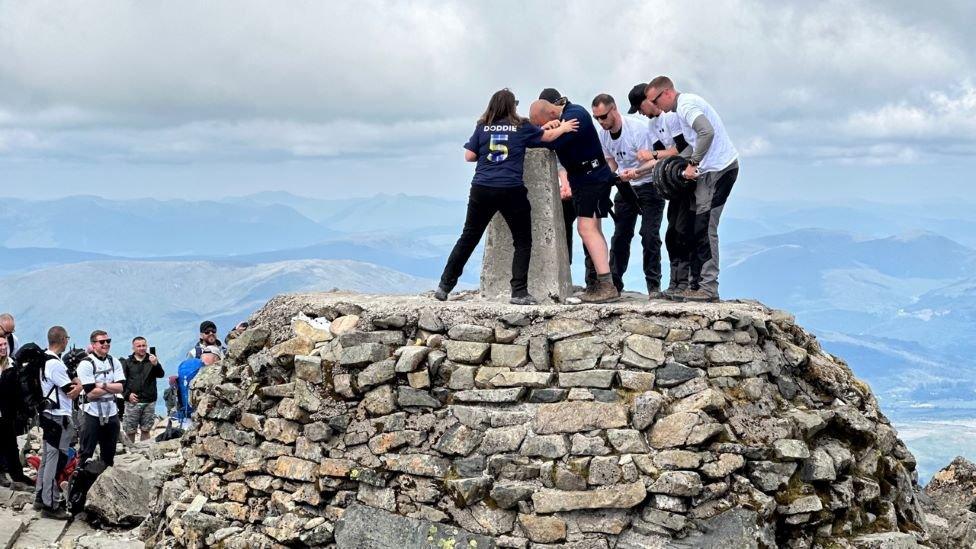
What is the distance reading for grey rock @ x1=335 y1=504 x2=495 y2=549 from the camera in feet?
36.1

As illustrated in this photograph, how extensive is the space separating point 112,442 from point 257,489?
4.63 meters

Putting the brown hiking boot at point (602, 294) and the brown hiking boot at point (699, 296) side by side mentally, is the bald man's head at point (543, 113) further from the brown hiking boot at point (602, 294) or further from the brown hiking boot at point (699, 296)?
the brown hiking boot at point (699, 296)

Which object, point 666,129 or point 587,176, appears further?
point 666,129

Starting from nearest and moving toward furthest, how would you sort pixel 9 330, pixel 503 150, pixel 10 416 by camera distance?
pixel 503 150, pixel 10 416, pixel 9 330

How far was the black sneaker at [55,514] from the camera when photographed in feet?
50.2

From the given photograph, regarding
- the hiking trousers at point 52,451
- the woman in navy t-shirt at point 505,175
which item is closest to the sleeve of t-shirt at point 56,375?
the hiking trousers at point 52,451

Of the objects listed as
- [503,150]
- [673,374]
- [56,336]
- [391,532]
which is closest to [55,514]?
[56,336]

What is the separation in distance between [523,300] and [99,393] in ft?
22.8

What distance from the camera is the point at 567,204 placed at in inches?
574

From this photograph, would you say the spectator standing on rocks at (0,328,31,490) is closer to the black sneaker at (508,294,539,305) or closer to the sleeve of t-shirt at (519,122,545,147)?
the black sneaker at (508,294,539,305)

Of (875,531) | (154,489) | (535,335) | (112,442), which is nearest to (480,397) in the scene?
(535,335)

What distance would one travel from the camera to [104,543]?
1394 cm

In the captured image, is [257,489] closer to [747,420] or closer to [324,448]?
[324,448]

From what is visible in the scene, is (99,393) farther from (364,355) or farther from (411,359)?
(411,359)
